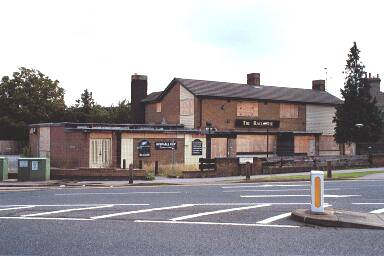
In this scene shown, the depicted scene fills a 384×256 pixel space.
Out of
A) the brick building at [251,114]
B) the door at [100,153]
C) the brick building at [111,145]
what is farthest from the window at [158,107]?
the door at [100,153]

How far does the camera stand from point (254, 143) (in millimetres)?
42750

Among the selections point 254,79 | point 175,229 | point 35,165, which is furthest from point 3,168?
point 254,79

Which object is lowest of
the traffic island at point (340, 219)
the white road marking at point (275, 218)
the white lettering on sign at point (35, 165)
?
the white road marking at point (275, 218)

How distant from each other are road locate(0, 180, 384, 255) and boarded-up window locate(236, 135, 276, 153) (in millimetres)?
27474

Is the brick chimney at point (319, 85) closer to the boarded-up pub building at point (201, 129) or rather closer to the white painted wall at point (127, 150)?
the boarded-up pub building at point (201, 129)

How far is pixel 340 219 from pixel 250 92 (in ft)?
115

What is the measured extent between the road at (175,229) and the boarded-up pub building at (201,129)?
16.2 metres

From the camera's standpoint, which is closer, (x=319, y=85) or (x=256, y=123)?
(x=256, y=123)

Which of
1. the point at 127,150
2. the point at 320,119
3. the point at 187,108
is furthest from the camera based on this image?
the point at 320,119

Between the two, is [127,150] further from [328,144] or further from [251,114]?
[328,144]

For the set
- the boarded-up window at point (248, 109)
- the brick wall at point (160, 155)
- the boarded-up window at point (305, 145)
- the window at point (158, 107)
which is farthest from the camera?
the window at point (158, 107)

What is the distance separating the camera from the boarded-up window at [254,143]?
41709 millimetres

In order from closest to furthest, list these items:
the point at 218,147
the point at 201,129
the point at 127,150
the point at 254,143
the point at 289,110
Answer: the point at 127,150 < the point at 201,129 < the point at 218,147 < the point at 254,143 < the point at 289,110

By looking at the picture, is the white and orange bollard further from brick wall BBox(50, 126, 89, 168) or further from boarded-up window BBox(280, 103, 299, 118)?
boarded-up window BBox(280, 103, 299, 118)
